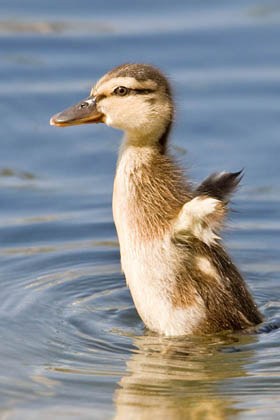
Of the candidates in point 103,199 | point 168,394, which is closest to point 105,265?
point 103,199

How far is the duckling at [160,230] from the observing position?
7.63m

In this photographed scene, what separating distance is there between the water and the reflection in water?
1 centimetres

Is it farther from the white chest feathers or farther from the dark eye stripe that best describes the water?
the dark eye stripe

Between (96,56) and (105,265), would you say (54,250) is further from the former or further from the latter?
(96,56)

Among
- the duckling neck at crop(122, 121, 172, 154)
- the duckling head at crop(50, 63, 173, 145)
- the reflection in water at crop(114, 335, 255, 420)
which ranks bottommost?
the reflection in water at crop(114, 335, 255, 420)

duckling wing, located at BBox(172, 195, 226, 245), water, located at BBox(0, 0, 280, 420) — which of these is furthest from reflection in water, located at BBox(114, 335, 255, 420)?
duckling wing, located at BBox(172, 195, 226, 245)

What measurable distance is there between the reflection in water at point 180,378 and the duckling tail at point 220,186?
3.40ft

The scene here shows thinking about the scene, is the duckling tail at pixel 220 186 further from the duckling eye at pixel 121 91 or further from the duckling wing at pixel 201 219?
the duckling eye at pixel 121 91

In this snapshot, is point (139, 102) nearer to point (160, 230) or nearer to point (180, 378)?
point (160, 230)

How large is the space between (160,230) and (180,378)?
44.7 inches

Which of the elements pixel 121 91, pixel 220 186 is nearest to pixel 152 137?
pixel 121 91

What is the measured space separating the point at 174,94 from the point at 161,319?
1713 millimetres

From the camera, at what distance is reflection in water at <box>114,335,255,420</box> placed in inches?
259

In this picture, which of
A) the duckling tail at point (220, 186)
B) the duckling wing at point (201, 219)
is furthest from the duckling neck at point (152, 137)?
the duckling wing at point (201, 219)
